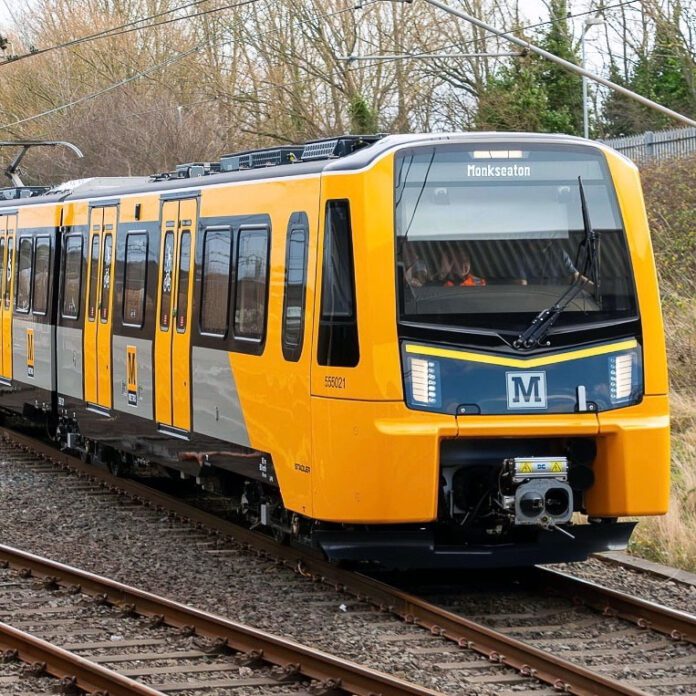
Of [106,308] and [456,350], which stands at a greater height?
[106,308]

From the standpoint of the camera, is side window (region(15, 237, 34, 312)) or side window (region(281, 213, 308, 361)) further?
side window (region(15, 237, 34, 312))

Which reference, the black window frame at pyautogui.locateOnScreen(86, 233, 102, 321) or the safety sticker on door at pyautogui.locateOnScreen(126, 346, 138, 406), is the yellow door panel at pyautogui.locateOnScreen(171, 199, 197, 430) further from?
the black window frame at pyautogui.locateOnScreen(86, 233, 102, 321)

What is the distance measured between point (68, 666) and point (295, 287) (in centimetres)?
312

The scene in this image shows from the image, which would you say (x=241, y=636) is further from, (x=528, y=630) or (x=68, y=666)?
(x=528, y=630)

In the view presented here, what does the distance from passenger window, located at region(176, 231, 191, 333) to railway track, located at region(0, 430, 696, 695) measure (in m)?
1.93

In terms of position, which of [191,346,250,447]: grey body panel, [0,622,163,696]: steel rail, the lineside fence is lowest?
[0,622,163,696]: steel rail

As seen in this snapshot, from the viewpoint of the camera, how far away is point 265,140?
133 ft

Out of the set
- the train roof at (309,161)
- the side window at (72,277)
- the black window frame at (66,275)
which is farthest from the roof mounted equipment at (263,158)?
the side window at (72,277)

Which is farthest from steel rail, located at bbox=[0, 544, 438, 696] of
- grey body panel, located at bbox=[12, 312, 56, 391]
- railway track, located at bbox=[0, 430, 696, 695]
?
grey body panel, located at bbox=[12, 312, 56, 391]

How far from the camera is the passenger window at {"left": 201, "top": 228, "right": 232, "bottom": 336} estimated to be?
11297 mm

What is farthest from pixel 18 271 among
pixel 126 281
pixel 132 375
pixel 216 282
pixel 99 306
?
pixel 216 282

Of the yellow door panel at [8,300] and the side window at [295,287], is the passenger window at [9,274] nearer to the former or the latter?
the yellow door panel at [8,300]

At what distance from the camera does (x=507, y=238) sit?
9.59 metres

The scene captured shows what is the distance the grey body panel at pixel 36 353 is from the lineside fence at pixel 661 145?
1606 centimetres
